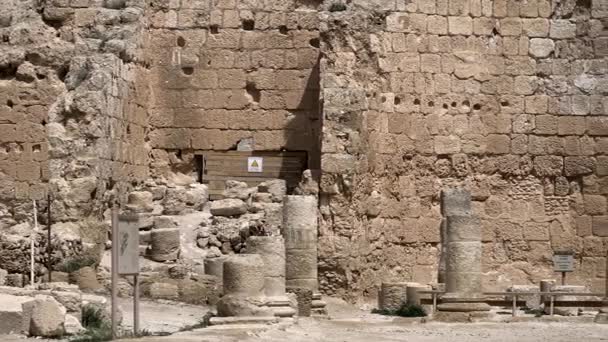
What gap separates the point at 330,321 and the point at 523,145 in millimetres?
6516

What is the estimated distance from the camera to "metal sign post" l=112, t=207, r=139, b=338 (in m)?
16.2

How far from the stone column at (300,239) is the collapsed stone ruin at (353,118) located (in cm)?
86

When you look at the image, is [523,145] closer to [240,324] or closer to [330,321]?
[330,321]

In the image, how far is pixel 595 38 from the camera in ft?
84.9

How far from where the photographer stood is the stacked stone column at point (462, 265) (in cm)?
2134

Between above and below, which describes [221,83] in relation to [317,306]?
above

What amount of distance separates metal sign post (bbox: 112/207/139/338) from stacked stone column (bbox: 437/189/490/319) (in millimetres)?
6210

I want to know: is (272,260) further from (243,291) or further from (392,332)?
(392,332)

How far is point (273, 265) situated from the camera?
65.3ft

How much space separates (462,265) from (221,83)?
6.14 meters

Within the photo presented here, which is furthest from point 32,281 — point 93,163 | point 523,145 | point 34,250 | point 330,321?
point 523,145

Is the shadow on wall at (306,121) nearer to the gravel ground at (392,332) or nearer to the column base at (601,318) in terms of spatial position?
the gravel ground at (392,332)

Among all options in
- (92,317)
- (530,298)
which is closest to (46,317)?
Answer: (92,317)

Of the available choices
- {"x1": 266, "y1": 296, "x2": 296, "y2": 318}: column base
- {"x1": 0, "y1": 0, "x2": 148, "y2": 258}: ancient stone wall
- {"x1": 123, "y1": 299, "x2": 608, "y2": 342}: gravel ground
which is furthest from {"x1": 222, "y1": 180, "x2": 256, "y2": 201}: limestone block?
{"x1": 266, "y1": 296, "x2": 296, "y2": 318}: column base
